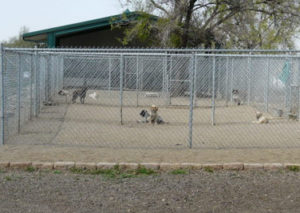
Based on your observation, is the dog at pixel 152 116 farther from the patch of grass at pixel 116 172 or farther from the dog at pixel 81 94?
the patch of grass at pixel 116 172

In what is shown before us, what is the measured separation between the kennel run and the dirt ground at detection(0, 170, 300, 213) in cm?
187

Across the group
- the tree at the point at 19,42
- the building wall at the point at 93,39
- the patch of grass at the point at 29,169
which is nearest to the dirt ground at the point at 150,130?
the patch of grass at the point at 29,169

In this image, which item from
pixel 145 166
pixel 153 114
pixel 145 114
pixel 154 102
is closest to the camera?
pixel 145 166

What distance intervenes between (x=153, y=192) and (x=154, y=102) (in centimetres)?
1102

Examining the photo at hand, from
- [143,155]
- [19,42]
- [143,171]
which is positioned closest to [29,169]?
[143,171]

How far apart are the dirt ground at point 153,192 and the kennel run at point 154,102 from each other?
187 cm

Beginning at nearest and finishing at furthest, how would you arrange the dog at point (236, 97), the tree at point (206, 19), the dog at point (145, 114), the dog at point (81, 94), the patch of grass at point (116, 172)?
the patch of grass at point (116, 172)
the dog at point (145, 114)
the dog at point (81, 94)
the dog at point (236, 97)
the tree at point (206, 19)

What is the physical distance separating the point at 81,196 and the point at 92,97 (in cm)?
1181

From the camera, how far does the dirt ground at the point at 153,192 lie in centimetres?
486

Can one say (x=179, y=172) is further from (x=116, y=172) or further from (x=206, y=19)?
(x=206, y=19)

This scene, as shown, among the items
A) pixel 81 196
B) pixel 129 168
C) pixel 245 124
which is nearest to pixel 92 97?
pixel 245 124

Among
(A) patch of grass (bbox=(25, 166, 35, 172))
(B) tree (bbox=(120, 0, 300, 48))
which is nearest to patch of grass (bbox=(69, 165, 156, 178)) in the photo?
(A) patch of grass (bbox=(25, 166, 35, 172))

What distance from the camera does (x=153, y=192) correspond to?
5480 mm

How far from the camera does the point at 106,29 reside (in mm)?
28703
